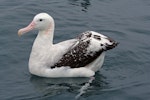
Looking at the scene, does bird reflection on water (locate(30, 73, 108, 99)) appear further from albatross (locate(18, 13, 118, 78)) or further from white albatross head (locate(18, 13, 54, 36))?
white albatross head (locate(18, 13, 54, 36))

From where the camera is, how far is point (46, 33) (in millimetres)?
11297

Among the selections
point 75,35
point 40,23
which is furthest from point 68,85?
point 75,35

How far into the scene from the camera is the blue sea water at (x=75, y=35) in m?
10.6

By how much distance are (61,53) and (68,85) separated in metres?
0.75

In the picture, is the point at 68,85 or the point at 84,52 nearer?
the point at 68,85

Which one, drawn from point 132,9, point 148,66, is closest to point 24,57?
point 148,66

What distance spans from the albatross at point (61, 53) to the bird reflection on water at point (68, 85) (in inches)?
4.6

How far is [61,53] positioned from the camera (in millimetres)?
11117

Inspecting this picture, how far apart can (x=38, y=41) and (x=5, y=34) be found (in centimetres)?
229

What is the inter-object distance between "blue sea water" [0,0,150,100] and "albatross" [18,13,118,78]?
23 centimetres

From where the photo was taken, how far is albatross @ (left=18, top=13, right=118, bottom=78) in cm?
1108

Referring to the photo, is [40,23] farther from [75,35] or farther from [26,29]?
[75,35]

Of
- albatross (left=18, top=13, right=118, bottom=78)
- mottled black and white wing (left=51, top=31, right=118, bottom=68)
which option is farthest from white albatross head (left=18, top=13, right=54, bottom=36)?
mottled black and white wing (left=51, top=31, right=118, bottom=68)

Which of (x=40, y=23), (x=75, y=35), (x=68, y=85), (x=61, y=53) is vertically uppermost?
(x=40, y=23)
